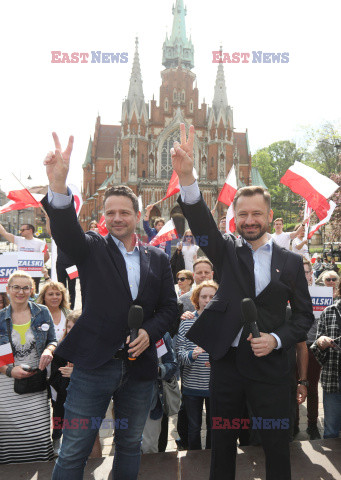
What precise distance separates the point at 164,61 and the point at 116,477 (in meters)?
56.8

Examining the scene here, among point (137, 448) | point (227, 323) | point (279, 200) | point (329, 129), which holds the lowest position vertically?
point (137, 448)

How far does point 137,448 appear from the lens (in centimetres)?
254

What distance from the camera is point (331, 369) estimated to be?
149 inches

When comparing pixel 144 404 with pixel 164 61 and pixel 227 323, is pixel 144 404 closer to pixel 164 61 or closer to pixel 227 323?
pixel 227 323

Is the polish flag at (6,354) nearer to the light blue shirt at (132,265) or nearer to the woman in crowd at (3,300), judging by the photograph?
the woman in crowd at (3,300)

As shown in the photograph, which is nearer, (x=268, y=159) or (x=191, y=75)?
(x=191, y=75)

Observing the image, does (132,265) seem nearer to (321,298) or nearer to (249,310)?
(249,310)

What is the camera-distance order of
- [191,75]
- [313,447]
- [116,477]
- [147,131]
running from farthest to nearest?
[191,75] → [147,131] → [313,447] → [116,477]

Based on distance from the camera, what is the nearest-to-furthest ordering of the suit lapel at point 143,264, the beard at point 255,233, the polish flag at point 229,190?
1. the beard at point 255,233
2. the suit lapel at point 143,264
3. the polish flag at point 229,190

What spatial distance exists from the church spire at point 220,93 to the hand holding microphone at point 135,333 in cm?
4645

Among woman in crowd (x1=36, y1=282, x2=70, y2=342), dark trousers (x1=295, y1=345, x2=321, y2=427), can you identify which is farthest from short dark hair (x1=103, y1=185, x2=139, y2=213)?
dark trousers (x1=295, y1=345, x2=321, y2=427)

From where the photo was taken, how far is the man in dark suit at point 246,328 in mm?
2266

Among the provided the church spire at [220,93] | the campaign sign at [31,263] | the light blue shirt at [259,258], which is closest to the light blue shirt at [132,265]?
the light blue shirt at [259,258]

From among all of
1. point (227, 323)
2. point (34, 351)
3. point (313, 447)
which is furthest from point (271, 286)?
point (34, 351)
